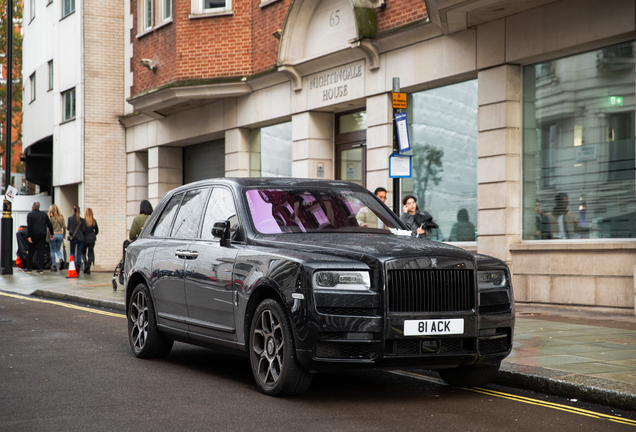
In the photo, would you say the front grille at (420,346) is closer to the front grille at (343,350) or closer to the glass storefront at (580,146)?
the front grille at (343,350)

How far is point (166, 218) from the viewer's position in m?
8.56

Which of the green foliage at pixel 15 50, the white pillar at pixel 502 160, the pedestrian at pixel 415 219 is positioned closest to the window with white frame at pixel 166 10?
the white pillar at pixel 502 160

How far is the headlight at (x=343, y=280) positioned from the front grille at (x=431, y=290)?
0.18m

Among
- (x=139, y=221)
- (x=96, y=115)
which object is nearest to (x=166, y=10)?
(x=96, y=115)

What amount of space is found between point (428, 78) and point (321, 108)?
11.2ft

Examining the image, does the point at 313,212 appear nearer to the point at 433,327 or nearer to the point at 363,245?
the point at 363,245

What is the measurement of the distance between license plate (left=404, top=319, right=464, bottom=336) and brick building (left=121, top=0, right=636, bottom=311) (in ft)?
21.7

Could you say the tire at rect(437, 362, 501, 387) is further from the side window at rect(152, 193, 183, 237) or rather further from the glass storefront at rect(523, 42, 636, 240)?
the glass storefront at rect(523, 42, 636, 240)

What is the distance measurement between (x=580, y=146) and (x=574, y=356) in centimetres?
592

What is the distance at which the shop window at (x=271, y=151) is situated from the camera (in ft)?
65.4

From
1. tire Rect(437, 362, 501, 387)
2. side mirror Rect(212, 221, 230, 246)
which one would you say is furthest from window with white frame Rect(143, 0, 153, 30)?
tire Rect(437, 362, 501, 387)

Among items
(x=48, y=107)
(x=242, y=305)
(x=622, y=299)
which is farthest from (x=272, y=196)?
(x=48, y=107)

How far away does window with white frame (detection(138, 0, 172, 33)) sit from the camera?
22.2 m

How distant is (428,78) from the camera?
49.8 feet
